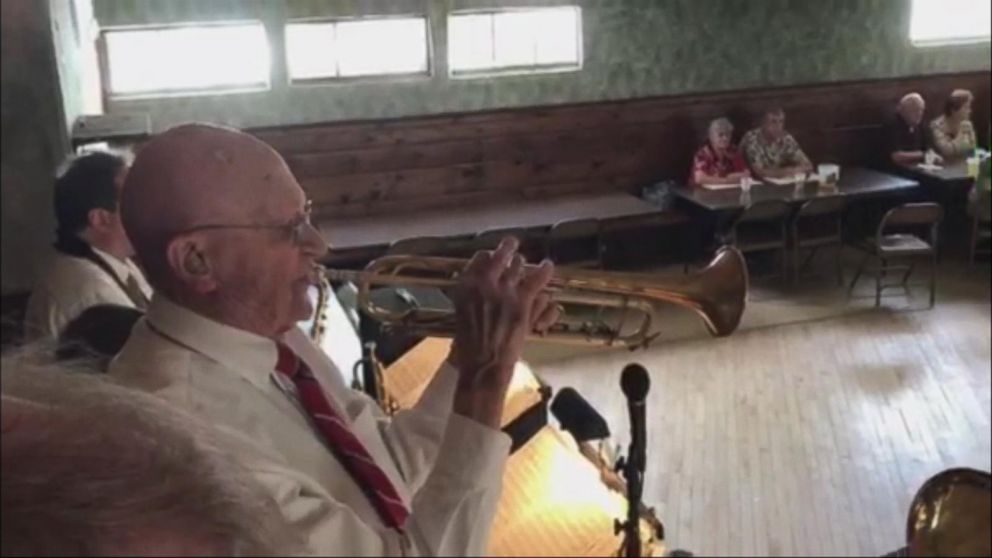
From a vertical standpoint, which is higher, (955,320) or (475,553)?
(475,553)

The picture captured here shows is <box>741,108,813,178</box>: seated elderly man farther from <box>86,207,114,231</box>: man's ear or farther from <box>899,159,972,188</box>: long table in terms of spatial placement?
<box>86,207,114,231</box>: man's ear

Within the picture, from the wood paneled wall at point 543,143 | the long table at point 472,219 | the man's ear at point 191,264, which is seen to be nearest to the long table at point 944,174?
the wood paneled wall at point 543,143

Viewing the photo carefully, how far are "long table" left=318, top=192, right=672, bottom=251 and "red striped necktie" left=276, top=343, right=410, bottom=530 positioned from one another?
0.38m

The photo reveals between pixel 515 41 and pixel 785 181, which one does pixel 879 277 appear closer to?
pixel 785 181

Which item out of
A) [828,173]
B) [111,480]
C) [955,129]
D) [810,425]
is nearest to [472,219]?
[828,173]

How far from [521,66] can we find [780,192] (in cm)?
65

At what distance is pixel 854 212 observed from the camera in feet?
6.60

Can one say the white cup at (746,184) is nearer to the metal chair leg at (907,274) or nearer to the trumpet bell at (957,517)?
the metal chair leg at (907,274)

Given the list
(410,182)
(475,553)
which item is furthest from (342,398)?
(410,182)

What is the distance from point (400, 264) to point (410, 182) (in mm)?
439

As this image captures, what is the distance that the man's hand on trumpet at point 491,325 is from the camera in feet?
2.80

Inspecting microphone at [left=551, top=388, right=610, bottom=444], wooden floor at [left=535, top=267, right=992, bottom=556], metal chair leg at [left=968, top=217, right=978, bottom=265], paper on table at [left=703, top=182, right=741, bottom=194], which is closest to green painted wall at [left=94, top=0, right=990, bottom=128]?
paper on table at [left=703, top=182, right=741, bottom=194]

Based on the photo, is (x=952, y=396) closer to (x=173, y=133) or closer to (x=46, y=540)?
(x=173, y=133)

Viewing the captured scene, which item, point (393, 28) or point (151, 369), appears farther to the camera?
point (393, 28)
